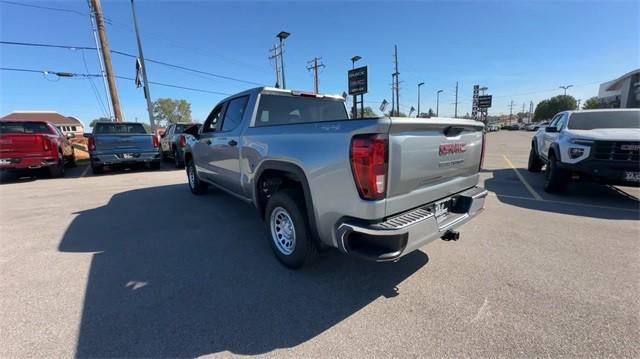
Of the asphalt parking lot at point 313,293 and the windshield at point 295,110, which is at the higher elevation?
the windshield at point 295,110

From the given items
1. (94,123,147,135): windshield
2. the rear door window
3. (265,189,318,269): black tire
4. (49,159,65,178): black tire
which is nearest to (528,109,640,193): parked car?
(265,189,318,269): black tire

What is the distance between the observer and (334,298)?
2.43 metres

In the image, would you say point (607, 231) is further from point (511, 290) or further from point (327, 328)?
point (327, 328)

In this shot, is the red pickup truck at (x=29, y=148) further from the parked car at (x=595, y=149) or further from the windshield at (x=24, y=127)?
the parked car at (x=595, y=149)

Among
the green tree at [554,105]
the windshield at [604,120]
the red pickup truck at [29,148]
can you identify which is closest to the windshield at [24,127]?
the red pickup truck at [29,148]

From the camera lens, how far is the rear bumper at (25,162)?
7.63m

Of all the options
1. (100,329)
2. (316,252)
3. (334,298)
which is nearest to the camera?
(100,329)

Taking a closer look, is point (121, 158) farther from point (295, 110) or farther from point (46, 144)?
point (295, 110)

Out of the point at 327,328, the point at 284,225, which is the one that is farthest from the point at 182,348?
the point at 284,225

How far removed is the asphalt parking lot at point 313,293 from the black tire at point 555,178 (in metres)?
1.35

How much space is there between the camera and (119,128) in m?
9.85

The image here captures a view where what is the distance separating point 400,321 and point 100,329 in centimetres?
227

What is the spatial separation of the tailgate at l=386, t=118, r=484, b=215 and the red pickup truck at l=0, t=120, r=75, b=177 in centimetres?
1057

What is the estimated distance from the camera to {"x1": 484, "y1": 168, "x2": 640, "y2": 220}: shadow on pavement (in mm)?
4633
